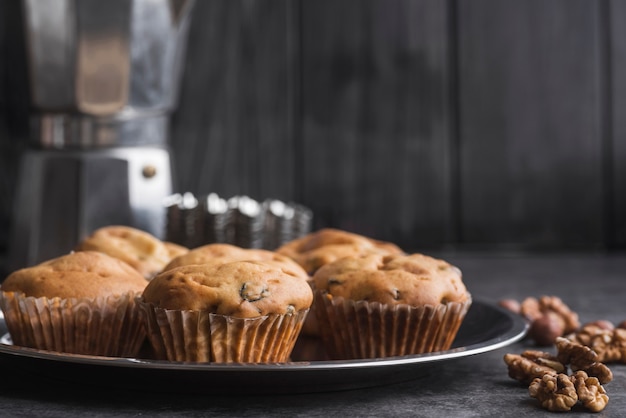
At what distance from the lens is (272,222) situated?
1.52 metres

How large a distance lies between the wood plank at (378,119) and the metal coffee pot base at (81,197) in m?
0.58

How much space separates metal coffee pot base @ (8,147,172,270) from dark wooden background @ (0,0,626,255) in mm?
518

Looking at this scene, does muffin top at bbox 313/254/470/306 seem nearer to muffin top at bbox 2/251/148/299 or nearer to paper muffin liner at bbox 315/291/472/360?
paper muffin liner at bbox 315/291/472/360

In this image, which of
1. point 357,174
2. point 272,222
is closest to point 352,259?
point 272,222

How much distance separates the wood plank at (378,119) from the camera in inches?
77.9

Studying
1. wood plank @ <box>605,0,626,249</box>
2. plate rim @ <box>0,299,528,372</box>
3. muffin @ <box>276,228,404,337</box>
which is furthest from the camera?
wood plank @ <box>605,0,626,249</box>

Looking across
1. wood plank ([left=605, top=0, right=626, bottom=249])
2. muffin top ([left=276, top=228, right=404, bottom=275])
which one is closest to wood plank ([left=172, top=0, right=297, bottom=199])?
wood plank ([left=605, top=0, right=626, bottom=249])

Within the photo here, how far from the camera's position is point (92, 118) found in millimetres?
1455

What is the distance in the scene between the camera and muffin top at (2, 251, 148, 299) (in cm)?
85

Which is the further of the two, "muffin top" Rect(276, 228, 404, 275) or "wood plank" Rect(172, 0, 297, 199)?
"wood plank" Rect(172, 0, 297, 199)

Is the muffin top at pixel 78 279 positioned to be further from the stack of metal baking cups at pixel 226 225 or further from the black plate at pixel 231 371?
the stack of metal baking cups at pixel 226 225

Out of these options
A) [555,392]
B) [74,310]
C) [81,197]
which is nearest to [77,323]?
[74,310]

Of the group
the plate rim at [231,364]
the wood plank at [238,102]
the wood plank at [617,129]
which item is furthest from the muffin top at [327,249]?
the wood plank at [617,129]

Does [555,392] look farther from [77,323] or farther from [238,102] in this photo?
[238,102]
